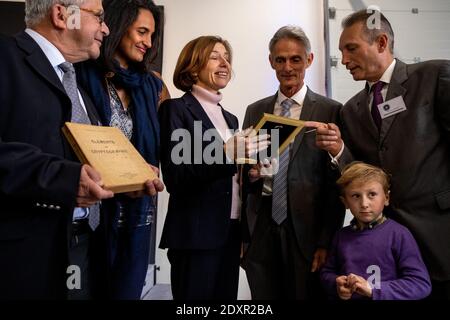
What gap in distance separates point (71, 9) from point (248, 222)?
111cm

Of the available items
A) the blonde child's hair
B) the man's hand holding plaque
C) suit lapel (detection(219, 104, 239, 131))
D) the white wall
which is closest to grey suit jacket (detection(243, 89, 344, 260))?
the blonde child's hair

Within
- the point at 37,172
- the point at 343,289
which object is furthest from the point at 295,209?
the point at 37,172

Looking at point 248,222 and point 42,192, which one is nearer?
point 42,192

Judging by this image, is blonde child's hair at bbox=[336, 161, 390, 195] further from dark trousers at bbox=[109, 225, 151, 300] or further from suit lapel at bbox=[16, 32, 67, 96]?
suit lapel at bbox=[16, 32, 67, 96]

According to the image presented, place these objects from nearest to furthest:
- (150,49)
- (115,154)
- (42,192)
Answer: (42,192)
(115,154)
(150,49)

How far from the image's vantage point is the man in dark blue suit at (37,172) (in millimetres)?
844

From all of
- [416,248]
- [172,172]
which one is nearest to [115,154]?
[172,172]

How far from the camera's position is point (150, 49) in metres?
1.44

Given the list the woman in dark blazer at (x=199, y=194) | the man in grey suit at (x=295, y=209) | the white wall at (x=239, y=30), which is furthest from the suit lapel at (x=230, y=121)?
the white wall at (x=239, y=30)

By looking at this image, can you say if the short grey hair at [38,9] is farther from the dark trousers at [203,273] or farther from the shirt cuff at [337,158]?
the shirt cuff at [337,158]

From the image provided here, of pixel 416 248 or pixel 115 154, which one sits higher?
pixel 115 154

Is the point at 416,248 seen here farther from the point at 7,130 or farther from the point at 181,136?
the point at 7,130

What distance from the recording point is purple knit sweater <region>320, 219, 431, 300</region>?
1.23m
